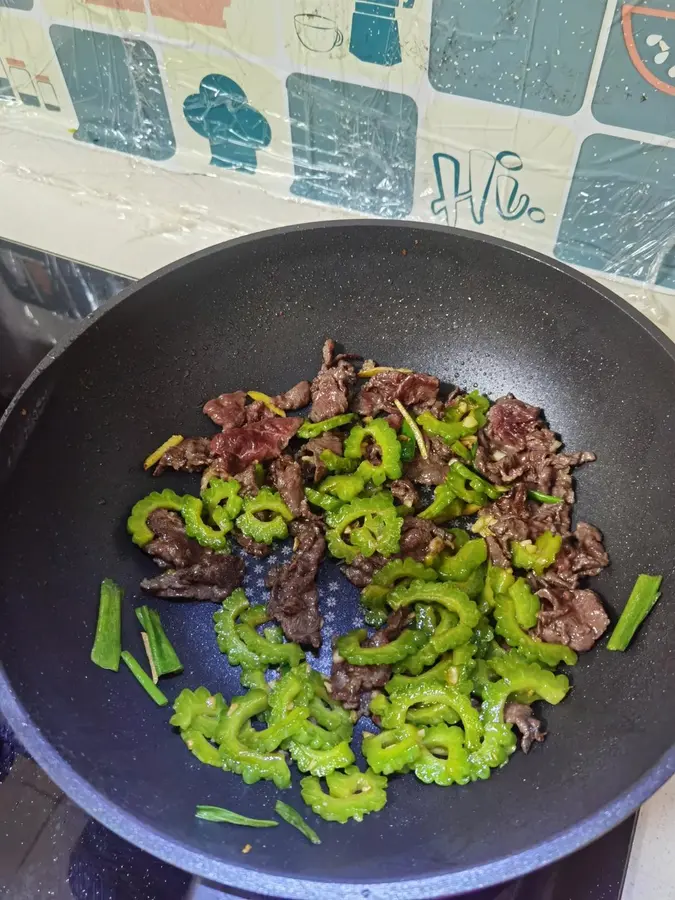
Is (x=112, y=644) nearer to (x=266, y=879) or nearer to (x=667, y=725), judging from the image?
(x=266, y=879)

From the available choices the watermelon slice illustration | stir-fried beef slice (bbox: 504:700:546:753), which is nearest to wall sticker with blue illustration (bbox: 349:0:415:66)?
the watermelon slice illustration

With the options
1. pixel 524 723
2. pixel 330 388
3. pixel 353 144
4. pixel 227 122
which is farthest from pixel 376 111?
pixel 524 723

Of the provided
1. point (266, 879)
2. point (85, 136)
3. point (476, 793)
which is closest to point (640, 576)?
point (476, 793)

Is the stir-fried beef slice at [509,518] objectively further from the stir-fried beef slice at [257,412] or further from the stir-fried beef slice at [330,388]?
the stir-fried beef slice at [257,412]

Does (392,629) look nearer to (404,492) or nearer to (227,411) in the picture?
(404,492)

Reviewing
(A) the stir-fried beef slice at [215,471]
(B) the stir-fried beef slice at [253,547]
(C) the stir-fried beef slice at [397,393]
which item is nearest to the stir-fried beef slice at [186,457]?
(A) the stir-fried beef slice at [215,471]

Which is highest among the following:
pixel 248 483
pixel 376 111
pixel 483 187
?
pixel 376 111

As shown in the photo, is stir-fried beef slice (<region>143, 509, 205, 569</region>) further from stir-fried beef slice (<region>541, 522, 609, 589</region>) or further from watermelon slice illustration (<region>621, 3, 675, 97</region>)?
watermelon slice illustration (<region>621, 3, 675, 97</region>)
